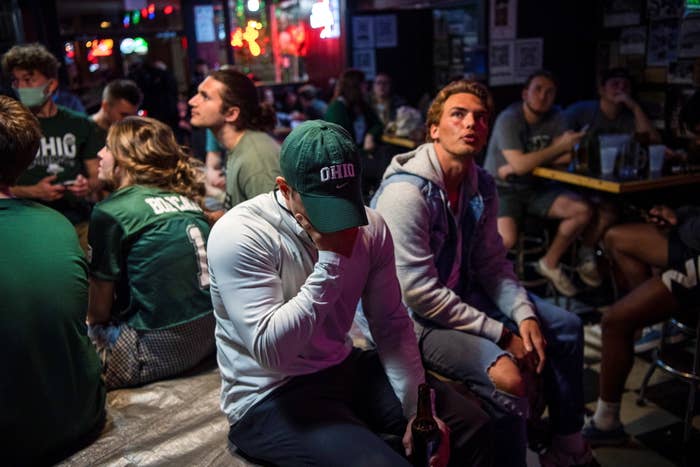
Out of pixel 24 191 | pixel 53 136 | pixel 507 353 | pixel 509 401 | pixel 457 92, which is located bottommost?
pixel 509 401

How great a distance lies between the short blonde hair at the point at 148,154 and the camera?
2.10 m

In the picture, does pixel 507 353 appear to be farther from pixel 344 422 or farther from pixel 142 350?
pixel 142 350

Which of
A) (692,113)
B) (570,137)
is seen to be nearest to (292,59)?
(570,137)

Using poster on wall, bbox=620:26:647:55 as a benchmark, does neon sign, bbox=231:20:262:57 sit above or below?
Answer: above

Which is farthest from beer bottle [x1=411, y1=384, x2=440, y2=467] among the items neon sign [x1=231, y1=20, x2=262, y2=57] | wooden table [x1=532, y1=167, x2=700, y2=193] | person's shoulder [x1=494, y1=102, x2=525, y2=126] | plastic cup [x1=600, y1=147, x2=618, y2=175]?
neon sign [x1=231, y1=20, x2=262, y2=57]

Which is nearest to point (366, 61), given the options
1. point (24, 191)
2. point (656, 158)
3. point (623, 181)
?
point (656, 158)

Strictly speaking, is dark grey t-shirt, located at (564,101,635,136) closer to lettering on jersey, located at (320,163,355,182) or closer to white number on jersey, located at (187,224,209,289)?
white number on jersey, located at (187,224,209,289)

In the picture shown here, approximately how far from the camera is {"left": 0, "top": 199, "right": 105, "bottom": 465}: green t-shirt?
59.4 inches

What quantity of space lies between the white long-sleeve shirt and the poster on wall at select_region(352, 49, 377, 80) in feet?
20.3

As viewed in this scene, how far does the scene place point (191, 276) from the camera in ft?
6.59

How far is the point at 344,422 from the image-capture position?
152cm

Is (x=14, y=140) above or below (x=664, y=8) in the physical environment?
below

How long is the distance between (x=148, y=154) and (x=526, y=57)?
4123 mm

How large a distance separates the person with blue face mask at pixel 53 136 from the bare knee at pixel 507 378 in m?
2.09
